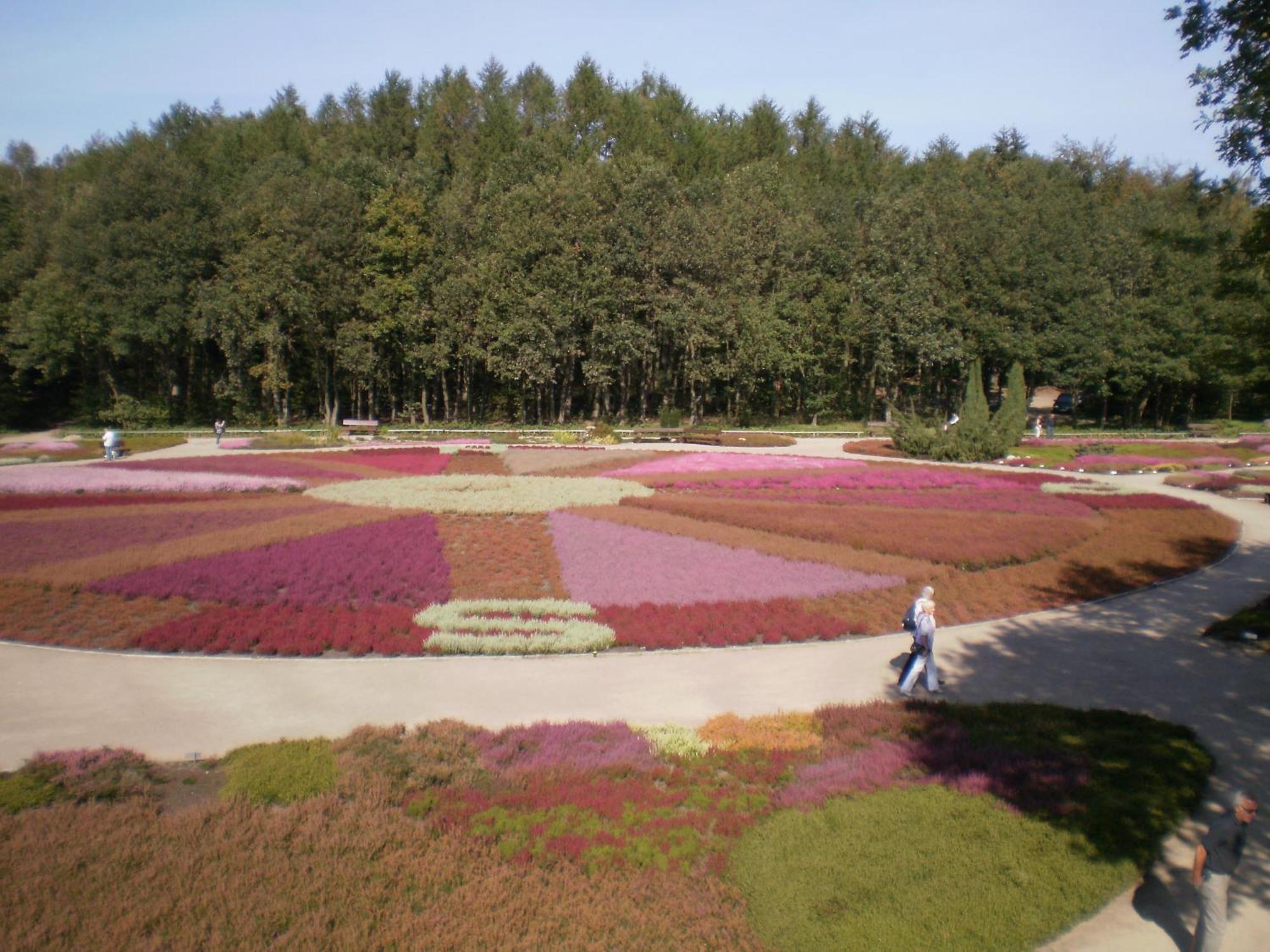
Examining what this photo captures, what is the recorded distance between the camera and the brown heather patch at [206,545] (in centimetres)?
1895

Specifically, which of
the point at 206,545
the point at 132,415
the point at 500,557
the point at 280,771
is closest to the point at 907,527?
the point at 500,557

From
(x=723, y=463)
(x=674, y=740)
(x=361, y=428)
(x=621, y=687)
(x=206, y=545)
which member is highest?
(x=361, y=428)

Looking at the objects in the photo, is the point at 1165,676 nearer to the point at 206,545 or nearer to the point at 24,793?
the point at 24,793

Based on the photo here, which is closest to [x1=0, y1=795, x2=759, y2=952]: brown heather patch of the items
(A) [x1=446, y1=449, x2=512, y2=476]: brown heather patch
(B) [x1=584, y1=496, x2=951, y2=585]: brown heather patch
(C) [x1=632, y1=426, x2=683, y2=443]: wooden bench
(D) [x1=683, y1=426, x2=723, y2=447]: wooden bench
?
(B) [x1=584, y1=496, x2=951, y2=585]: brown heather patch

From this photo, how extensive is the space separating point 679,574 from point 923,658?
7.63 meters

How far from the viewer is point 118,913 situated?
7.37 meters

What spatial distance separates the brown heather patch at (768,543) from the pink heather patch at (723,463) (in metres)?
9.47

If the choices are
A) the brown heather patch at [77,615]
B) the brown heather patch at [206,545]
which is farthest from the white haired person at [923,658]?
the brown heather patch at [206,545]

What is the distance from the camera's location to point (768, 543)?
23.8 meters

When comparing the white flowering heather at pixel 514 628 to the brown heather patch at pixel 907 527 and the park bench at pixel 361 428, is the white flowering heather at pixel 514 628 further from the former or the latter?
the park bench at pixel 361 428

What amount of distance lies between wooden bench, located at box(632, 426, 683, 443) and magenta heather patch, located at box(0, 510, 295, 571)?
99.1 feet

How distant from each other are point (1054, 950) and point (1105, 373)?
66916mm

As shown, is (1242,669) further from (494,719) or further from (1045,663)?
(494,719)

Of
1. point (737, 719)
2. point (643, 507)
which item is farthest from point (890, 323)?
point (737, 719)
